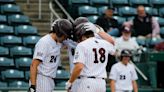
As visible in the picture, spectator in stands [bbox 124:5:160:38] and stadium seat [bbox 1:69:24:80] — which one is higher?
spectator in stands [bbox 124:5:160:38]

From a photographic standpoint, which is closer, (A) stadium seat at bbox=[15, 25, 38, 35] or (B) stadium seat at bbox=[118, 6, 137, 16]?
(A) stadium seat at bbox=[15, 25, 38, 35]

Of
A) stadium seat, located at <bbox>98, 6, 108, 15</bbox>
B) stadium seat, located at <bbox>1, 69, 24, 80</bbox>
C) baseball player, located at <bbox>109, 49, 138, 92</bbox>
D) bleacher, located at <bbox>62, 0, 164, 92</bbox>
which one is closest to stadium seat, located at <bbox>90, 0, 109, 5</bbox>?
bleacher, located at <bbox>62, 0, 164, 92</bbox>

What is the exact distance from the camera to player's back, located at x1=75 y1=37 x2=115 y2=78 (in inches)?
331

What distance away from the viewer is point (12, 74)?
14.0m

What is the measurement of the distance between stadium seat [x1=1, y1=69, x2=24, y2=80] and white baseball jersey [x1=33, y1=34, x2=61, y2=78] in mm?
5022

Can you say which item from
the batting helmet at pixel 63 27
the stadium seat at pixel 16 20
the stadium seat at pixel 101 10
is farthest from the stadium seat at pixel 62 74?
the batting helmet at pixel 63 27

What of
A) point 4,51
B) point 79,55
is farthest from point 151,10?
point 79,55

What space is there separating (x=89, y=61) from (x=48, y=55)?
75 centimetres

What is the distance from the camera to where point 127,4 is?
17094 mm

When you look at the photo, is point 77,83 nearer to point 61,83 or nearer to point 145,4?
point 61,83

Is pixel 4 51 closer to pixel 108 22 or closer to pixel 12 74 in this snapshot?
pixel 12 74

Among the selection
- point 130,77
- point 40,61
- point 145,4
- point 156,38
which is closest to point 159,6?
point 145,4

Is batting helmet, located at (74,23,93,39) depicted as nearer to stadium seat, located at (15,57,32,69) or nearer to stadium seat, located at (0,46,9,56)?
stadium seat, located at (15,57,32,69)

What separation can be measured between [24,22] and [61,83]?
2.33 m
